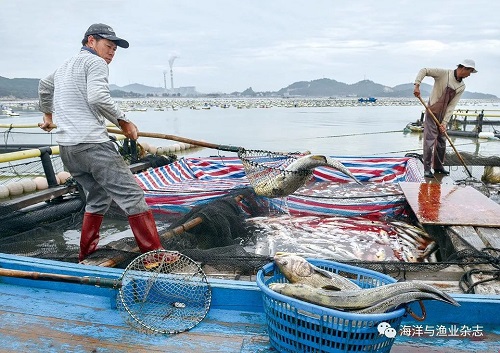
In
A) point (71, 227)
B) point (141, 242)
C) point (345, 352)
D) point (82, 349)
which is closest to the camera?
point (345, 352)

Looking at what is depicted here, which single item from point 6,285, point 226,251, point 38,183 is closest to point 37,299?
point 6,285

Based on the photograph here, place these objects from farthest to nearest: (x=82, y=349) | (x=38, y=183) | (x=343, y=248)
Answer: (x=38, y=183) → (x=343, y=248) → (x=82, y=349)

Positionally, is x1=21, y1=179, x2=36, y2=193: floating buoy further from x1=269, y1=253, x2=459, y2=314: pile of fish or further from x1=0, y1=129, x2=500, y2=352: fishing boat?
x1=269, y1=253, x2=459, y2=314: pile of fish

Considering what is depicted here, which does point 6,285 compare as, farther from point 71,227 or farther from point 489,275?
point 489,275

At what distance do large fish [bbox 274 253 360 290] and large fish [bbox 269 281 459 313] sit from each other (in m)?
0.22

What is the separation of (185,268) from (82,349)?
1.14 meters

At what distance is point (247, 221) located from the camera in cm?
680

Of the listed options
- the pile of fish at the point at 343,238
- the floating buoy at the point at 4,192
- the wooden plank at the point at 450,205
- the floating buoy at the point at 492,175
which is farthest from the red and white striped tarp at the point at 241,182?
the floating buoy at the point at 4,192

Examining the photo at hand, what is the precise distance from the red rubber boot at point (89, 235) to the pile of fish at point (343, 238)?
7.53 feet

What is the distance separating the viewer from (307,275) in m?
2.84

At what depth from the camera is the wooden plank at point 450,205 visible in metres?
5.29

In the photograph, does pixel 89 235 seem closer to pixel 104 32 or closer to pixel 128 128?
pixel 128 128

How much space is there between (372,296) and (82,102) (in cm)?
324

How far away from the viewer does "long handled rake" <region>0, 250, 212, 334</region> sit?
322cm
